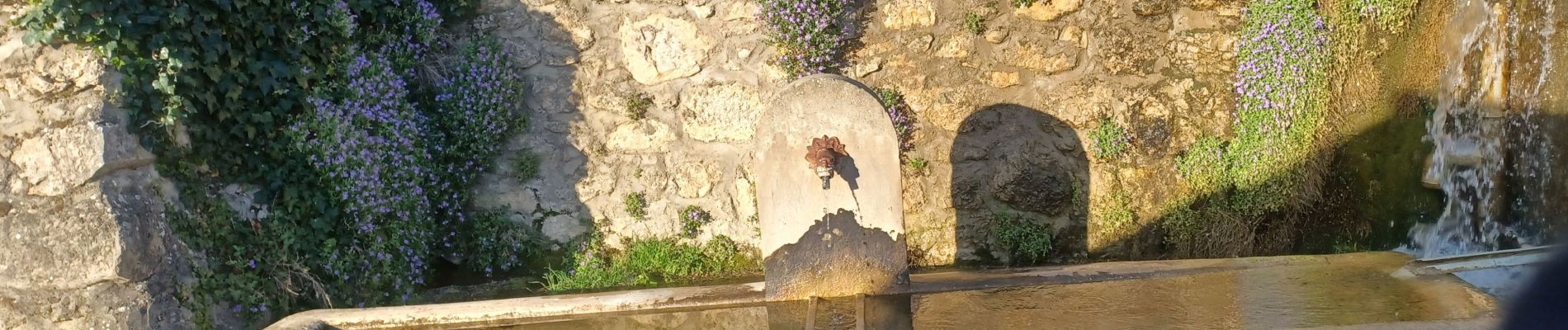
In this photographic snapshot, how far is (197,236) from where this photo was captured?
3611mm

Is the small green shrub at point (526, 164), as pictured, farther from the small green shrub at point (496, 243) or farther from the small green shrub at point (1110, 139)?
the small green shrub at point (1110, 139)

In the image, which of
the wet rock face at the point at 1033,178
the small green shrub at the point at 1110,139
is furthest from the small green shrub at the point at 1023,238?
the small green shrub at the point at 1110,139

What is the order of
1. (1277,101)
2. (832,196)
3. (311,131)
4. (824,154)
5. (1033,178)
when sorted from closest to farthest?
(824,154)
(832,196)
(311,131)
(1277,101)
(1033,178)

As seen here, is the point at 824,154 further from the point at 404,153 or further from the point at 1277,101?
the point at 1277,101

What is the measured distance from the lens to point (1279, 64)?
4.33 metres

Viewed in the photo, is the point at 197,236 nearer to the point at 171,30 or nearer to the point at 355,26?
the point at 171,30

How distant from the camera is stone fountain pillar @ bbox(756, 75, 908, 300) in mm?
3549

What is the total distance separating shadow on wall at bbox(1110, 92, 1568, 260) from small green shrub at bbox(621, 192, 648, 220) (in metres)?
2.05

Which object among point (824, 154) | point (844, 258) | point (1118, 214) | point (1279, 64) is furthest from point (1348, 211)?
point (824, 154)

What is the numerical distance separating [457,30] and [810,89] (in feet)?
6.32

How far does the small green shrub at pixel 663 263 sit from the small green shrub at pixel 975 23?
1.35m

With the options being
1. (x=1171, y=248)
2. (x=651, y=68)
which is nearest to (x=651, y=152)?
(x=651, y=68)

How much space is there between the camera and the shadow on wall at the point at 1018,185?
4.56m

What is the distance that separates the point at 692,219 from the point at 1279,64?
2524 mm
